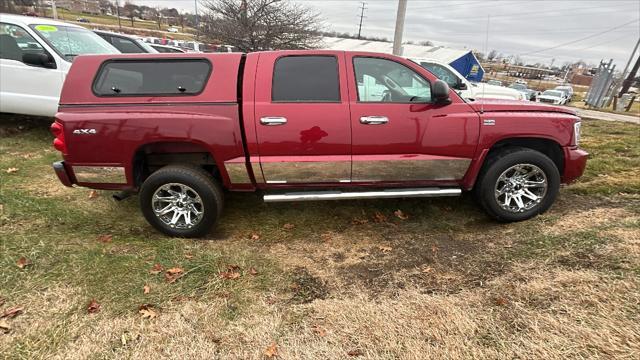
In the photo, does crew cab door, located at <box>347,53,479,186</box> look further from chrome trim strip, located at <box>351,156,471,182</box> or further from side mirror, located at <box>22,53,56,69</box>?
side mirror, located at <box>22,53,56,69</box>

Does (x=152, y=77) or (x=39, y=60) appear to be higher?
(x=39, y=60)

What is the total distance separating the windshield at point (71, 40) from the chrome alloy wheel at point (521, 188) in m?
6.64

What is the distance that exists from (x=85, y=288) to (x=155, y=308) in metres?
0.66

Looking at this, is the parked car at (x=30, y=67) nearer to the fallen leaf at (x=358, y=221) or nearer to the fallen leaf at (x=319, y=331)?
the fallen leaf at (x=358, y=221)

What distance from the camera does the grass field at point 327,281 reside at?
8.22 feet

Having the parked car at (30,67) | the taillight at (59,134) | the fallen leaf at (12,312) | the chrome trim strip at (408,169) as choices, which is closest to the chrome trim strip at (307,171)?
the chrome trim strip at (408,169)

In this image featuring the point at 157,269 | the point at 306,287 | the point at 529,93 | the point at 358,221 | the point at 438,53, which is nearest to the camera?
the point at 306,287

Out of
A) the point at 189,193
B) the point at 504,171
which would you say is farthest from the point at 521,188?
the point at 189,193

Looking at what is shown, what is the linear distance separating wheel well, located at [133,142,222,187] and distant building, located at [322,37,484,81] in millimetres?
10765

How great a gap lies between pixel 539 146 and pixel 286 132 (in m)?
2.73

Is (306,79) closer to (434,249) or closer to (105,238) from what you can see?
(434,249)

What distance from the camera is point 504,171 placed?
3.90 metres

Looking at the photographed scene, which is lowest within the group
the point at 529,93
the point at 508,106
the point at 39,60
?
the point at 529,93

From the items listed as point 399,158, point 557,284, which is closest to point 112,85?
point 399,158
